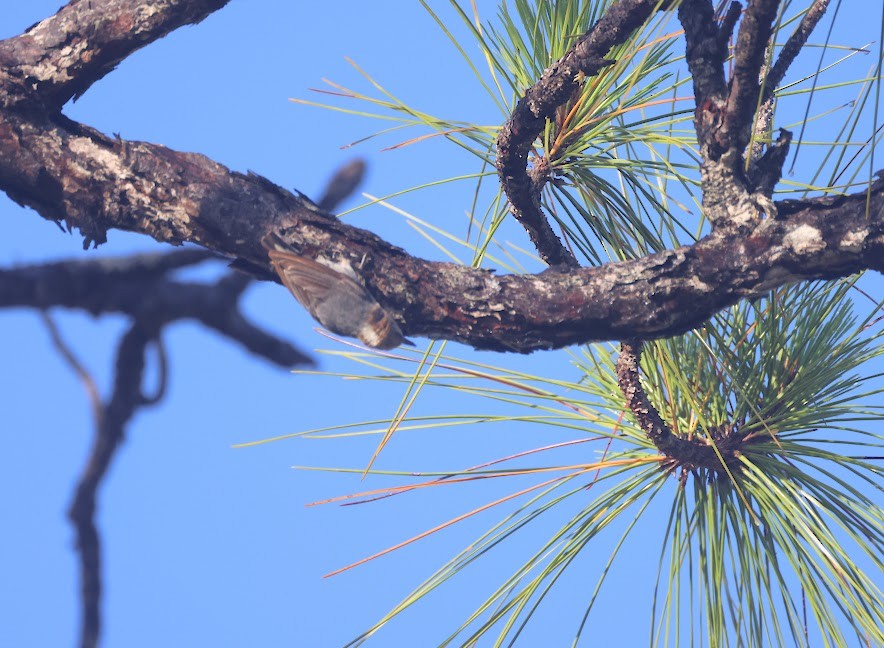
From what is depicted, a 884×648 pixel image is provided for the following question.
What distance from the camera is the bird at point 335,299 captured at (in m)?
0.48

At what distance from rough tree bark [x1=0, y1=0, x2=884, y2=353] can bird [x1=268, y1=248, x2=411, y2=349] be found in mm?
16

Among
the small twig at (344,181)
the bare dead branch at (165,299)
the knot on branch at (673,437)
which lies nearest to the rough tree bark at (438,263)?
the knot on branch at (673,437)

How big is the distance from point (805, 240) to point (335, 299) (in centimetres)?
Answer: 29

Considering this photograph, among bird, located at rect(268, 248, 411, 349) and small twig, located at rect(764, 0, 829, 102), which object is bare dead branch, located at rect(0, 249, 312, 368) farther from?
small twig, located at rect(764, 0, 829, 102)

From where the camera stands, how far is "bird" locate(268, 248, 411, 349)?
0.48 meters

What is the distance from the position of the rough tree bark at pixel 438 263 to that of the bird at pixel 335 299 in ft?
0.05

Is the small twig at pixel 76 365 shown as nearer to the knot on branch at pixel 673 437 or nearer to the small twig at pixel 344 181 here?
the small twig at pixel 344 181

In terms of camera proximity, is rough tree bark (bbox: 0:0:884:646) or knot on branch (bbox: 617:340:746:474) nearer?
rough tree bark (bbox: 0:0:884:646)

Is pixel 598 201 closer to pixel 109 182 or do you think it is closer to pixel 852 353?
pixel 852 353

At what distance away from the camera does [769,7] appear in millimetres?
435

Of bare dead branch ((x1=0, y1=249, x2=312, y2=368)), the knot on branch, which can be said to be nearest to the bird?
the knot on branch

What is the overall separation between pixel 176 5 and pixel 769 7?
39 cm

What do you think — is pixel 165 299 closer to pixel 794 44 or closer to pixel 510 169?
pixel 510 169

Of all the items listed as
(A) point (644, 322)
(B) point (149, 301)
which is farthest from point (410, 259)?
(B) point (149, 301)
